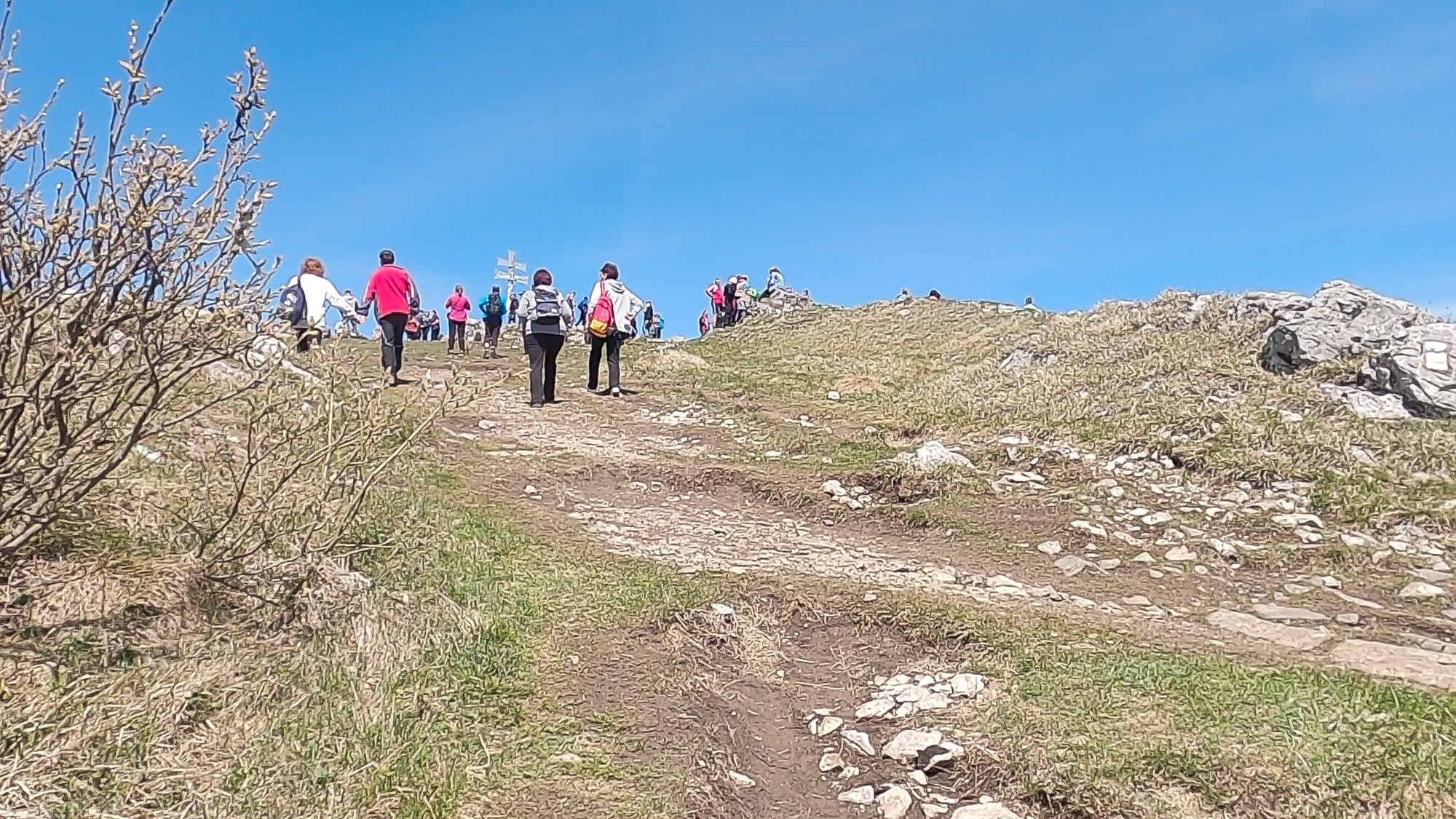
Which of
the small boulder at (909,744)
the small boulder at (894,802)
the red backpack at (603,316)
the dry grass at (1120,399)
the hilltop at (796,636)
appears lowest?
the small boulder at (894,802)

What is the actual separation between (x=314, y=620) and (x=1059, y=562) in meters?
4.73

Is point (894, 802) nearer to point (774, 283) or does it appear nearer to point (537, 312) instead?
point (537, 312)

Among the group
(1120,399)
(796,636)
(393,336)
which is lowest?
(796,636)

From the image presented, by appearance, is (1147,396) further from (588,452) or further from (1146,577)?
(588,452)

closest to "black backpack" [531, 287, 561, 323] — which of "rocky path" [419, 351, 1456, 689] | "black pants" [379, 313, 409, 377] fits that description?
"black pants" [379, 313, 409, 377]

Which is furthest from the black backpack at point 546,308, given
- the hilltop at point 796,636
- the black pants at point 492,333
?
the black pants at point 492,333

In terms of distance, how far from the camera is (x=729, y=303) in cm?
3048

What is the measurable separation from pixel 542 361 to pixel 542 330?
66 cm

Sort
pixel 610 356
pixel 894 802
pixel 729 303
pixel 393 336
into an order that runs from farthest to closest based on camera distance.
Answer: pixel 729 303 < pixel 610 356 < pixel 393 336 < pixel 894 802

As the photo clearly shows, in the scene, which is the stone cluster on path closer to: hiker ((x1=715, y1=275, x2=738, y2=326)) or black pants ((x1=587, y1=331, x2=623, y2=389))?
black pants ((x1=587, y1=331, x2=623, y2=389))

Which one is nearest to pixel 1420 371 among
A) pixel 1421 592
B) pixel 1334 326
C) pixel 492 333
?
pixel 1334 326

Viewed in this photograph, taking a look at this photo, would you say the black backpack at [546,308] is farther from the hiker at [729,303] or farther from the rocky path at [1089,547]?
the hiker at [729,303]

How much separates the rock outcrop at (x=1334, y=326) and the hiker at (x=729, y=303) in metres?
19.5

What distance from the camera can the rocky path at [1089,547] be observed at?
537 cm
